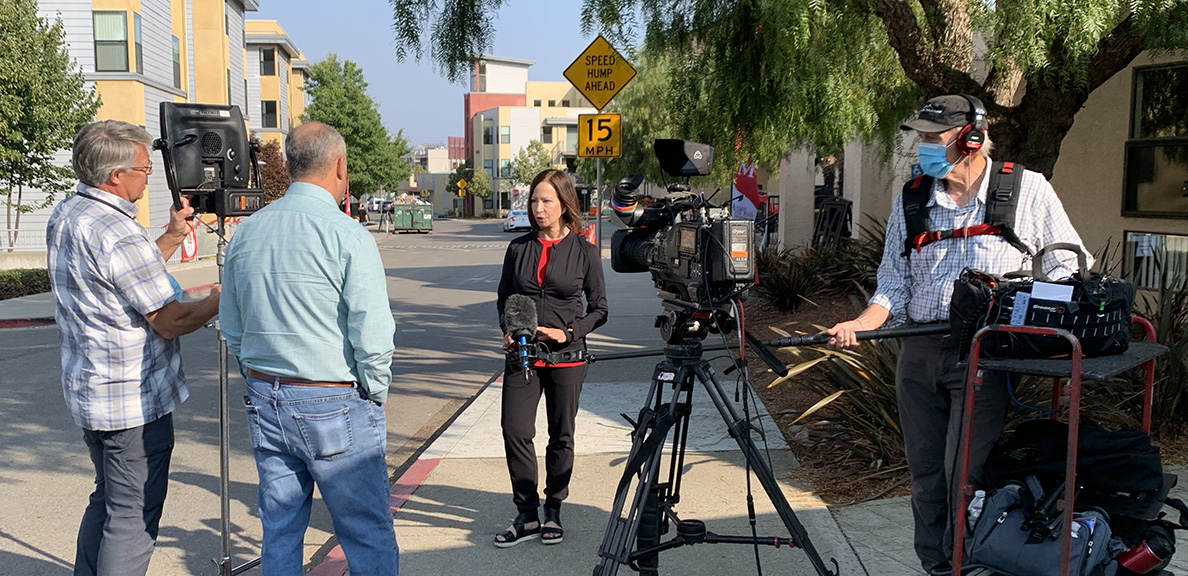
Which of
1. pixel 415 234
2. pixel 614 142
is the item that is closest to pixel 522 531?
pixel 614 142

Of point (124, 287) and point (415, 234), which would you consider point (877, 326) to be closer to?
point (124, 287)

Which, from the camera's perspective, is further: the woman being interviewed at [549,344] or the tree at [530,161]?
the tree at [530,161]

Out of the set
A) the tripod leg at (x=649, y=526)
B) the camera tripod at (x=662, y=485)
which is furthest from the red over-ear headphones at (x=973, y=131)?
the tripod leg at (x=649, y=526)

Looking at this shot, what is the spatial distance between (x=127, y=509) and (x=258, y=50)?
5758cm

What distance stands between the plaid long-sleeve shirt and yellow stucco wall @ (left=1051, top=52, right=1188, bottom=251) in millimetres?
6665

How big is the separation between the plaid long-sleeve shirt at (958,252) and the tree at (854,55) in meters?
2.11

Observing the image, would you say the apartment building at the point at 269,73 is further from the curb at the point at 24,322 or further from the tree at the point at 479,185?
the curb at the point at 24,322

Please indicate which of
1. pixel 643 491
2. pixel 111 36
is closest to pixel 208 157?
pixel 643 491

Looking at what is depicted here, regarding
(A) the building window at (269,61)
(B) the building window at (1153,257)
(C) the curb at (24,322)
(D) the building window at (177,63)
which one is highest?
(A) the building window at (269,61)

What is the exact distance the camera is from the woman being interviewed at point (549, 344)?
4695mm

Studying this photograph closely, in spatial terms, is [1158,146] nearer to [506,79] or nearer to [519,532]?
[519,532]

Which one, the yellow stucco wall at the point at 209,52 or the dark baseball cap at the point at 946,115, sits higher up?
the yellow stucco wall at the point at 209,52

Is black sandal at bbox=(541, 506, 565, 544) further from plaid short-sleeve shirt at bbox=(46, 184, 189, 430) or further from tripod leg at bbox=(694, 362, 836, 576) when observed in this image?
plaid short-sleeve shirt at bbox=(46, 184, 189, 430)

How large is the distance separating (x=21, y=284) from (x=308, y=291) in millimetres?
17626
